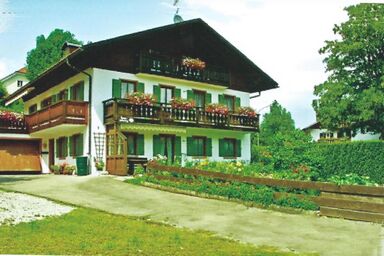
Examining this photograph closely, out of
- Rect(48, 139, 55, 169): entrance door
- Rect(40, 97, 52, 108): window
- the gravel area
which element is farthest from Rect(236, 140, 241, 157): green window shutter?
the gravel area

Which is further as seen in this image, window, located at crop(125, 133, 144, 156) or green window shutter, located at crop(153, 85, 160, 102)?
green window shutter, located at crop(153, 85, 160, 102)

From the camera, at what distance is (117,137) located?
946 inches

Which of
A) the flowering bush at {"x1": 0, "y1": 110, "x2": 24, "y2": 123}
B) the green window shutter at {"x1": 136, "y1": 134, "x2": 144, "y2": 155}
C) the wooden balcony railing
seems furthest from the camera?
the flowering bush at {"x1": 0, "y1": 110, "x2": 24, "y2": 123}

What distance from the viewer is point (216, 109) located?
97.2ft

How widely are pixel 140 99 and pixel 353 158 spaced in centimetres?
1114

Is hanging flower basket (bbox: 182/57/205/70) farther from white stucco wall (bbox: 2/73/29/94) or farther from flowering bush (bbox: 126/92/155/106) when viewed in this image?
white stucco wall (bbox: 2/73/29/94)

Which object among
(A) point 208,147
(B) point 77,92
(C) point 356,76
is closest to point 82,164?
(B) point 77,92

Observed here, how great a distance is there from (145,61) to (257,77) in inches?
392

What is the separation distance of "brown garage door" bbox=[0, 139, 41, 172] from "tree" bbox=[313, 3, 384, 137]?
21.8 m

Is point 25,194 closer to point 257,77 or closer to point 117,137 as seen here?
point 117,137

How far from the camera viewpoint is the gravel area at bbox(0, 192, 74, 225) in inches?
433

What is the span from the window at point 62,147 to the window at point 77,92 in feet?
9.14

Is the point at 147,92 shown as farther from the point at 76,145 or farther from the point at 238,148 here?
the point at 238,148

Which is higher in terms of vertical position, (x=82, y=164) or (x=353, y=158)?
(x=353, y=158)
